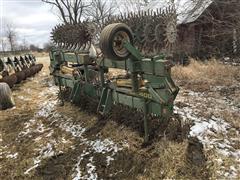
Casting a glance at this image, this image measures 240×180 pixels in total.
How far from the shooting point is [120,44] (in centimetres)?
462

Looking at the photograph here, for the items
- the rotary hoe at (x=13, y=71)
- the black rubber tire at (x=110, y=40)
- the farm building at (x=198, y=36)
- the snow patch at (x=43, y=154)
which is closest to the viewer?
the black rubber tire at (x=110, y=40)

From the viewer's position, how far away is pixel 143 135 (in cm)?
482

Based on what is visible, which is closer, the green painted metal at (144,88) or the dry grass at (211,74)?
the green painted metal at (144,88)

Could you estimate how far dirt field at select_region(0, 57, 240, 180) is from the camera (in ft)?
12.6

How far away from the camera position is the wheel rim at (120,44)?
14.9ft

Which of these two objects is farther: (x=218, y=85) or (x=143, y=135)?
(x=218, y=85)

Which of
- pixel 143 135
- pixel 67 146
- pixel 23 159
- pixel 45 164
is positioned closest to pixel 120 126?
pixel 143 135

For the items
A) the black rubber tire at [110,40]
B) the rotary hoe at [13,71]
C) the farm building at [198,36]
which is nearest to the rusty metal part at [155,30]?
the farm building at [198,36]

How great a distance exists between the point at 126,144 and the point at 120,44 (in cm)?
169

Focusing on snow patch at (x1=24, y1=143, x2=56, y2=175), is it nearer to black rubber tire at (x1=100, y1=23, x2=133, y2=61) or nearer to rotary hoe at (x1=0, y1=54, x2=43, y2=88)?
black rubber tire at (x1=100, y1=23, x2=133, y2=61)

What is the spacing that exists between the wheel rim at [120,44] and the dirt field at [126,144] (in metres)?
1.35

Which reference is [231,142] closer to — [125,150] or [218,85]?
[125,150]

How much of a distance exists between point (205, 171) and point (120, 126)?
6.97ft

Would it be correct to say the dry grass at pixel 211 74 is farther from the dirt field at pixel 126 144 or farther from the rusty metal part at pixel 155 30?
the rusty metal part at pixel 155 30
